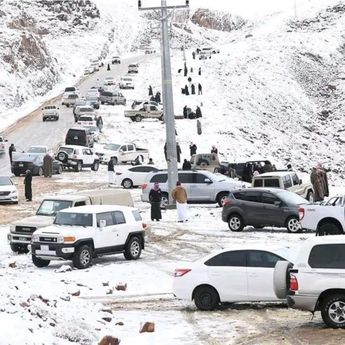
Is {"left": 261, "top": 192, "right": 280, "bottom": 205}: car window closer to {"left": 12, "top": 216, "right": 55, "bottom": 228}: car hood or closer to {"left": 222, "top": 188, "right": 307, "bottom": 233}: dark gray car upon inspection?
{"left": 222, "top": 188, "right": 307, "bottom": 233}: dark gray car

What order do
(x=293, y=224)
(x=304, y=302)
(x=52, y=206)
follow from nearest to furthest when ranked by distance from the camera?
(x=304, y=302)
(x=52, y=206)
(x=293, y=224)

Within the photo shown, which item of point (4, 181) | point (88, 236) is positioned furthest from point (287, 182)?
point (88, 236)

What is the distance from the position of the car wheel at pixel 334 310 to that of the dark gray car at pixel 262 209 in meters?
12.7

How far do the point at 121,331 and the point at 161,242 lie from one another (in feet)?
37.3

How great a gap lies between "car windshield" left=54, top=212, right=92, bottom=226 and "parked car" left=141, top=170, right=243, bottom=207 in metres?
12.0

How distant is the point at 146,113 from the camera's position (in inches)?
2501

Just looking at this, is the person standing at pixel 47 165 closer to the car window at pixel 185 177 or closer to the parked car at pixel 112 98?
the car window at pixel 185 177

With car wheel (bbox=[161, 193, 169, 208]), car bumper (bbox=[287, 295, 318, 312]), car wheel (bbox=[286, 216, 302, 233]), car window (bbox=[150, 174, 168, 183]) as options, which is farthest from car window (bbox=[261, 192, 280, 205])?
car bumper (bbox=[287, 295, 318, 312])

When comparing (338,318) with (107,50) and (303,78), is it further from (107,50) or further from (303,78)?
(107,50)

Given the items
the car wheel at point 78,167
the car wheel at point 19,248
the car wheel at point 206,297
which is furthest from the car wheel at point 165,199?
the car wheel at point 206,297

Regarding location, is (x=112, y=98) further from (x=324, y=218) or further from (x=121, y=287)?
(x=121, y=287)

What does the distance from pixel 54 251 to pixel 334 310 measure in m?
9.10

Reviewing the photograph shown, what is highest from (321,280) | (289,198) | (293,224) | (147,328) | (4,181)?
(4,181)

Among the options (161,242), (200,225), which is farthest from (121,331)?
(200,225)
